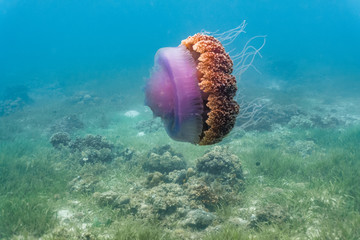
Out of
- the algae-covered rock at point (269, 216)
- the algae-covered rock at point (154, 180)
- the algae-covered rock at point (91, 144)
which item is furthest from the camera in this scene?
the algae-covered rock at point (91, 144)

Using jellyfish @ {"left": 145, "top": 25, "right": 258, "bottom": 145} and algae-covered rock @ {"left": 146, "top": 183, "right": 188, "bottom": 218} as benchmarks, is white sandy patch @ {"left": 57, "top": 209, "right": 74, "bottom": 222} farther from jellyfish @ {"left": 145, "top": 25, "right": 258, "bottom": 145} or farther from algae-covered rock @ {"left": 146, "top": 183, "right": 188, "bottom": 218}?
jellyfish @ {"left": 145, "top": 25, "right": 258, "bottom": 145}

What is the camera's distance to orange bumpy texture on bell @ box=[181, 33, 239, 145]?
182 cm

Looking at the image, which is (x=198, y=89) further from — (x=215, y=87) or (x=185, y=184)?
(x=185, y=184)

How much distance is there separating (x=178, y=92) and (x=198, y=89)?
0.57 ft

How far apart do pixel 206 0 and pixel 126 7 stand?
46215 mm

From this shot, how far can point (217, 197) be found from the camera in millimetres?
5105

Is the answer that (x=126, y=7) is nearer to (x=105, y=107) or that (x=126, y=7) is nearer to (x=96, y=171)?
(x=105, y=107)

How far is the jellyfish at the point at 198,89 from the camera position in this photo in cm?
183

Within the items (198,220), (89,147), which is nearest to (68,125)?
(89,147)

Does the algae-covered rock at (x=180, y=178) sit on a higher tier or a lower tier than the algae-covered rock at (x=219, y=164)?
lower

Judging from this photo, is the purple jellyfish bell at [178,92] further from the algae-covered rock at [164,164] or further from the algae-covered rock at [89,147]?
the algae-covered rock at [89,147]

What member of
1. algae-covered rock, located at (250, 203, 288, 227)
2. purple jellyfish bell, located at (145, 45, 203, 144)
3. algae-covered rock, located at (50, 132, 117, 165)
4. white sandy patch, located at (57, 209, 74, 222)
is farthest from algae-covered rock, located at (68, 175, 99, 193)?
purple jellyfish bell, located at (145, 45, 203, 144)

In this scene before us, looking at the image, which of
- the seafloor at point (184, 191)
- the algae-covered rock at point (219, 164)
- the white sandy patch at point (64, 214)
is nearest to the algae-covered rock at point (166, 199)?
the seafloor at point (184, 191)

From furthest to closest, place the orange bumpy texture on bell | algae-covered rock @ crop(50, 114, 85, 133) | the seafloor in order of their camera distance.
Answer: algae-covered rock @ crop(50, 114, 85, 133), the seafloor, the orange bumpy texture on bell
